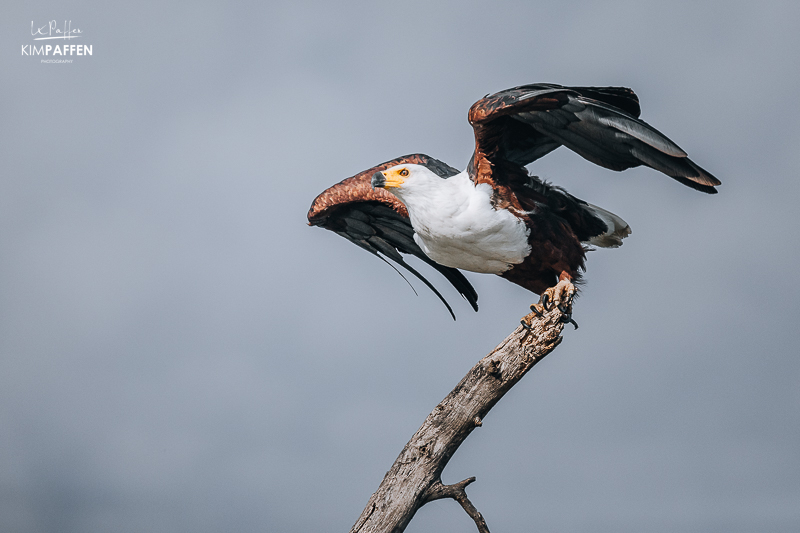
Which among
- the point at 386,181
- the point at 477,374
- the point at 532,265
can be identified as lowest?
the point at 477,374

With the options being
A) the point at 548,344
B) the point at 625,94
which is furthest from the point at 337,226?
the point at 625,94

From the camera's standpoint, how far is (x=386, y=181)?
14.7ft

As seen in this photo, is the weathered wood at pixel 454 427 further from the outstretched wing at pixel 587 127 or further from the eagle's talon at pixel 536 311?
the outstretched wing at pixel 587 127

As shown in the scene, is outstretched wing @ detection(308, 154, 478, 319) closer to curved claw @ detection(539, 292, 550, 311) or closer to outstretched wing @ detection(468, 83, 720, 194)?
outstretched wing @ detection(468, 83, 720, 194)

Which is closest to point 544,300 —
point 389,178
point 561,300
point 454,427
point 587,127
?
point 561,300

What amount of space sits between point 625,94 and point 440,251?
1464 millimetres

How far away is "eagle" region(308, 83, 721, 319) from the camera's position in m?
3.86

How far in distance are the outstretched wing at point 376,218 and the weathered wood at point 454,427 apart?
4.50ft

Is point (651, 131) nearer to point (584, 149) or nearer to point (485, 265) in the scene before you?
point (584, 149)

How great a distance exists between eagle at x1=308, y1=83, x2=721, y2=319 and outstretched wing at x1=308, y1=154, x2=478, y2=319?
1cm

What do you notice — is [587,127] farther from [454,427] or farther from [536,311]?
[454,427]

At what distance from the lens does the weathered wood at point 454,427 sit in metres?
4.19

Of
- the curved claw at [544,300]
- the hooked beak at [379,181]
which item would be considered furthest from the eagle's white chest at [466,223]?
the curved claw at [544,300]

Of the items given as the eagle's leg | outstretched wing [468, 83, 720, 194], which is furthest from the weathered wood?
outstretched wing [468, 83, 720, 194]
